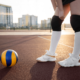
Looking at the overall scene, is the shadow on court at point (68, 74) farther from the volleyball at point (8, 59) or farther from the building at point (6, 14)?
the building at point (6, 14)

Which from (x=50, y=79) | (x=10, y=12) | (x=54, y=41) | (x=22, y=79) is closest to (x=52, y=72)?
(x=50, y=79)

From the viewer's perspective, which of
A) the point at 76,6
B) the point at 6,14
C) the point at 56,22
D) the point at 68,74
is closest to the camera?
the point at 68,74

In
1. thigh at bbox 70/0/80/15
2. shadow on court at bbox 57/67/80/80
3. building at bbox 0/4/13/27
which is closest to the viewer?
shadow on court at bbox 57/67/80/80

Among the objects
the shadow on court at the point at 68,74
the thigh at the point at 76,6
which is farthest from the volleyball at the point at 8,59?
the thigh at the point at 76,6

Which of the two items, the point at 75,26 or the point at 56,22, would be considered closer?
the point at 75,26

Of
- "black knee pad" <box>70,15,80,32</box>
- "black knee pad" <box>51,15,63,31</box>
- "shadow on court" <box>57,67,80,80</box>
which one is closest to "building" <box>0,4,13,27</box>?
"black knee pad" <box>51,15,63,31</box>

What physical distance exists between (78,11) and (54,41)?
73cm

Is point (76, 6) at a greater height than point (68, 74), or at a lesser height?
greater

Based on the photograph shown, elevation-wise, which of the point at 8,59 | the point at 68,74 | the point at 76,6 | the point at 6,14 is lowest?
the point at 68,74

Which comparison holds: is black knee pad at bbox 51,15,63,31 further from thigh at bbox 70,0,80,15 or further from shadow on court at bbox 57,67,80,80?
shadow on court at bbox 57,67,80,80

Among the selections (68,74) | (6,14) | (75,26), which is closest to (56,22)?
(75,26)

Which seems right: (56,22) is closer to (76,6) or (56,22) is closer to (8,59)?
(76,6)

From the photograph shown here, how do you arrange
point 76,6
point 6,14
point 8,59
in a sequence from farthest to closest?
point 6,14, point 8,59, point 76,6

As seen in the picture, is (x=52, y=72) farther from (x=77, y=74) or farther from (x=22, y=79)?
(x=22, y=79)
